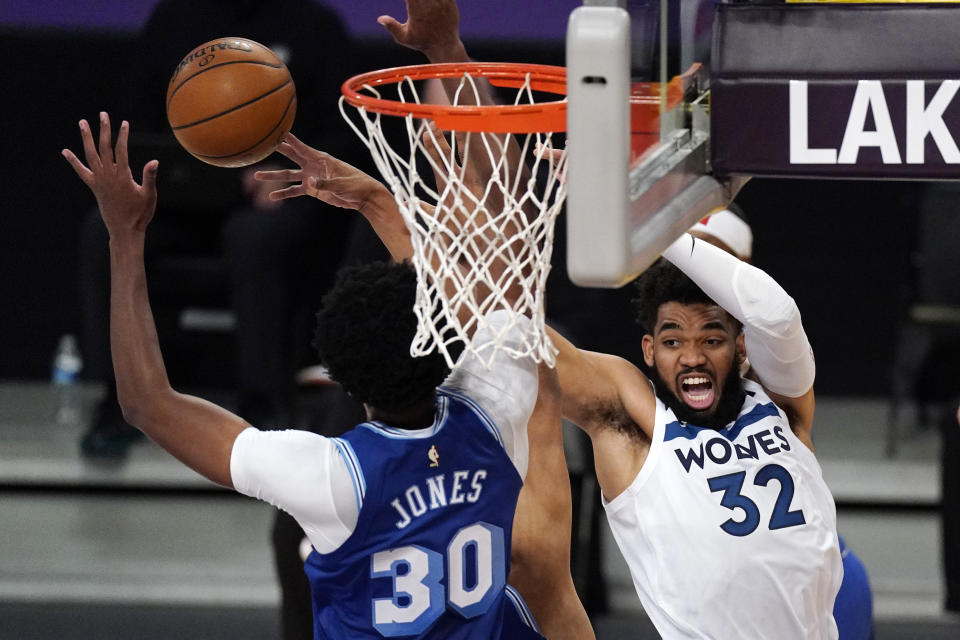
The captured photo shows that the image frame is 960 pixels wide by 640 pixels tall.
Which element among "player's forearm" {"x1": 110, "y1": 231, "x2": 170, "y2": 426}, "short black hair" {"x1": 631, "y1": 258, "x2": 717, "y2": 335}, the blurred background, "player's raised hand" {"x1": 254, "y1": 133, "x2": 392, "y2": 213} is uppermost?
"player's raised hand" {"x1": 254, "y1": 133, "x2": 392, "y2": 213}

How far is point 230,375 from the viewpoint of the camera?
7301 mm

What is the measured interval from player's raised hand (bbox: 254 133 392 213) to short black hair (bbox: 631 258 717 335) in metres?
0.62

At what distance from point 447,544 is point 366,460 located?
226 millimetres

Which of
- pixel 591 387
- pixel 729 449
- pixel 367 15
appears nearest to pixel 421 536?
pixel 591 387

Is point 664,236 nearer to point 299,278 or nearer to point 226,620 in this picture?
point 226,620

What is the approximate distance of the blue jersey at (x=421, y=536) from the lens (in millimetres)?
2611

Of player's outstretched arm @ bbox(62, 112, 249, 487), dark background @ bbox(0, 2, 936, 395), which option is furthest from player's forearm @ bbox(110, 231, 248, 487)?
dark background @ bbox(0, 2, 936, 395)

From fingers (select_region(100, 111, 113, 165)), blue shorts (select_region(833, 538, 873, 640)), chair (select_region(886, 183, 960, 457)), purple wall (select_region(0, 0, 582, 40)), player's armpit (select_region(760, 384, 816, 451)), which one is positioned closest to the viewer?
fingers (select_region(100, 111, 113, 165))

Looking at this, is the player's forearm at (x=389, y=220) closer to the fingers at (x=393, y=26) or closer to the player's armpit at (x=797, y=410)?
the fingers at (x=393, y=26)

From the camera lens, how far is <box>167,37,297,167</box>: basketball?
293cm

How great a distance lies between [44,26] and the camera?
285 inches

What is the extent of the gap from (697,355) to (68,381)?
15.1 ft

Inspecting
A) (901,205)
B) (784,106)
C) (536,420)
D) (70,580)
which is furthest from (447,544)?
(901,205)

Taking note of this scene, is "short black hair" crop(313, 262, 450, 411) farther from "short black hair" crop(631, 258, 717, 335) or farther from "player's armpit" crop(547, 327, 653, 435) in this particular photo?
"short black hair" crop(631, 258, 717, 335)
